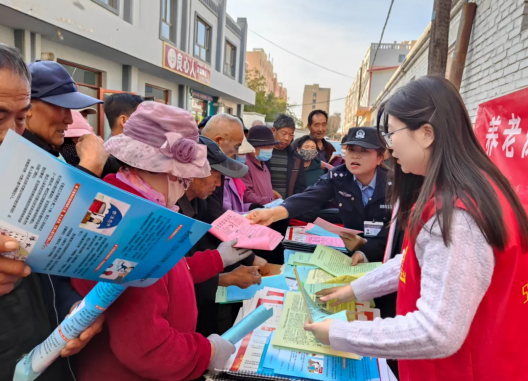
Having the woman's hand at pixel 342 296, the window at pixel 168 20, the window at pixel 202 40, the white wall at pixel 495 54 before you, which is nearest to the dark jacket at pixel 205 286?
the woman's hand at pixel 342 296

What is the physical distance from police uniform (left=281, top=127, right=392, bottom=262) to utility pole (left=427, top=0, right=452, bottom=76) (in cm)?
341

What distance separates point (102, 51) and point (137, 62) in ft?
4.15

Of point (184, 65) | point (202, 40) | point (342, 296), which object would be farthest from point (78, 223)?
point (202, 40)

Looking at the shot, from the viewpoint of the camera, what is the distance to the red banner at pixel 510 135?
2.62 meters

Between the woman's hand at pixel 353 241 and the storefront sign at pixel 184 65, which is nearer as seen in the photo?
the woman's hand at pixel 353 241

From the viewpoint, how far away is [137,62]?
9.16m

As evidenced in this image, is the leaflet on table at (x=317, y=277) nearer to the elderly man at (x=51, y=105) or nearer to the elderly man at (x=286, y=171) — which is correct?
the elderly man at (x=51, y=105)

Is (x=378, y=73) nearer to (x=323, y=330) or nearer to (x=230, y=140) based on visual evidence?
(x=230, y=140)

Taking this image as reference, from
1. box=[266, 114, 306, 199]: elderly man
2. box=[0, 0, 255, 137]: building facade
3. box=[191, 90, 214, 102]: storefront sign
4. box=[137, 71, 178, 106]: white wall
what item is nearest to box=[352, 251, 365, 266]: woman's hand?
box=[266, 114, 306, 199]: elderly man

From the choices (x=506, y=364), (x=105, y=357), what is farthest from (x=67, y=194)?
(x=506, y=364)

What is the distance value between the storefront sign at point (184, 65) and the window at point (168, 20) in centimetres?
62

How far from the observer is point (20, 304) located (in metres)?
0.86

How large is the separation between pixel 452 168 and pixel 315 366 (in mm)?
789

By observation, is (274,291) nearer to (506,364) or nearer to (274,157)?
(506,364)
